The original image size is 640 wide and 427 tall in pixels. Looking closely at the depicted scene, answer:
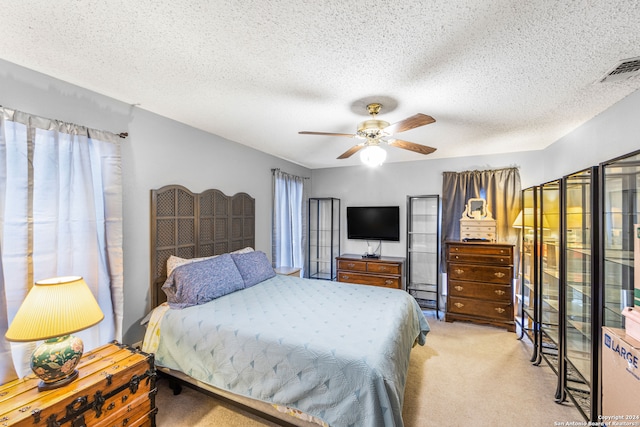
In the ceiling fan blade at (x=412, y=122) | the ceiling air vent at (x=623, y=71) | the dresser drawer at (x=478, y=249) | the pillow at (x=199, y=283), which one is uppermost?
the ceiling air vent at (x=623, y=71)

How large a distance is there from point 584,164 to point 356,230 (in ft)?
10.3

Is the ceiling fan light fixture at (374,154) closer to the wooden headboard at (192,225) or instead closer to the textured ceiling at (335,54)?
the textured ceiling at (335,54)

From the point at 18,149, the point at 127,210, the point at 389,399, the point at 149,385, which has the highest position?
the point at 18,149

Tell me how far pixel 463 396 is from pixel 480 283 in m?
1.90

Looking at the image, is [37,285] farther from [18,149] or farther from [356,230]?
[356,230]

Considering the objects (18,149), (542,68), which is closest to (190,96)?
(18,149)

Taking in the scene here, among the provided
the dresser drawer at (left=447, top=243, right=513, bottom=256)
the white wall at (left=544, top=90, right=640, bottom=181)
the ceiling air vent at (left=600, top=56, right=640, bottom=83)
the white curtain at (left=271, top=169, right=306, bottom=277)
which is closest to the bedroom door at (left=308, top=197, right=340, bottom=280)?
the white curtain at (left=271, top=169, right=306, bottom=277)


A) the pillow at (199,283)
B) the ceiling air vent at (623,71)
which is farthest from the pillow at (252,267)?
the ceiling air vent at (623,71)

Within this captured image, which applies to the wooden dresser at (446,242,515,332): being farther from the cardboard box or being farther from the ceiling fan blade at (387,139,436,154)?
the cardboard box

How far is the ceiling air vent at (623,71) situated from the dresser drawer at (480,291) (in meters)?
2.70

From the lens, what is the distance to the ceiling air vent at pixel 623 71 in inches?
65.7

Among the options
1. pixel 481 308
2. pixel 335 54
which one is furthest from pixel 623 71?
pixel 481 308

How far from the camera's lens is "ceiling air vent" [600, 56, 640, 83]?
1.67m

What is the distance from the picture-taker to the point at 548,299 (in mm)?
2738
